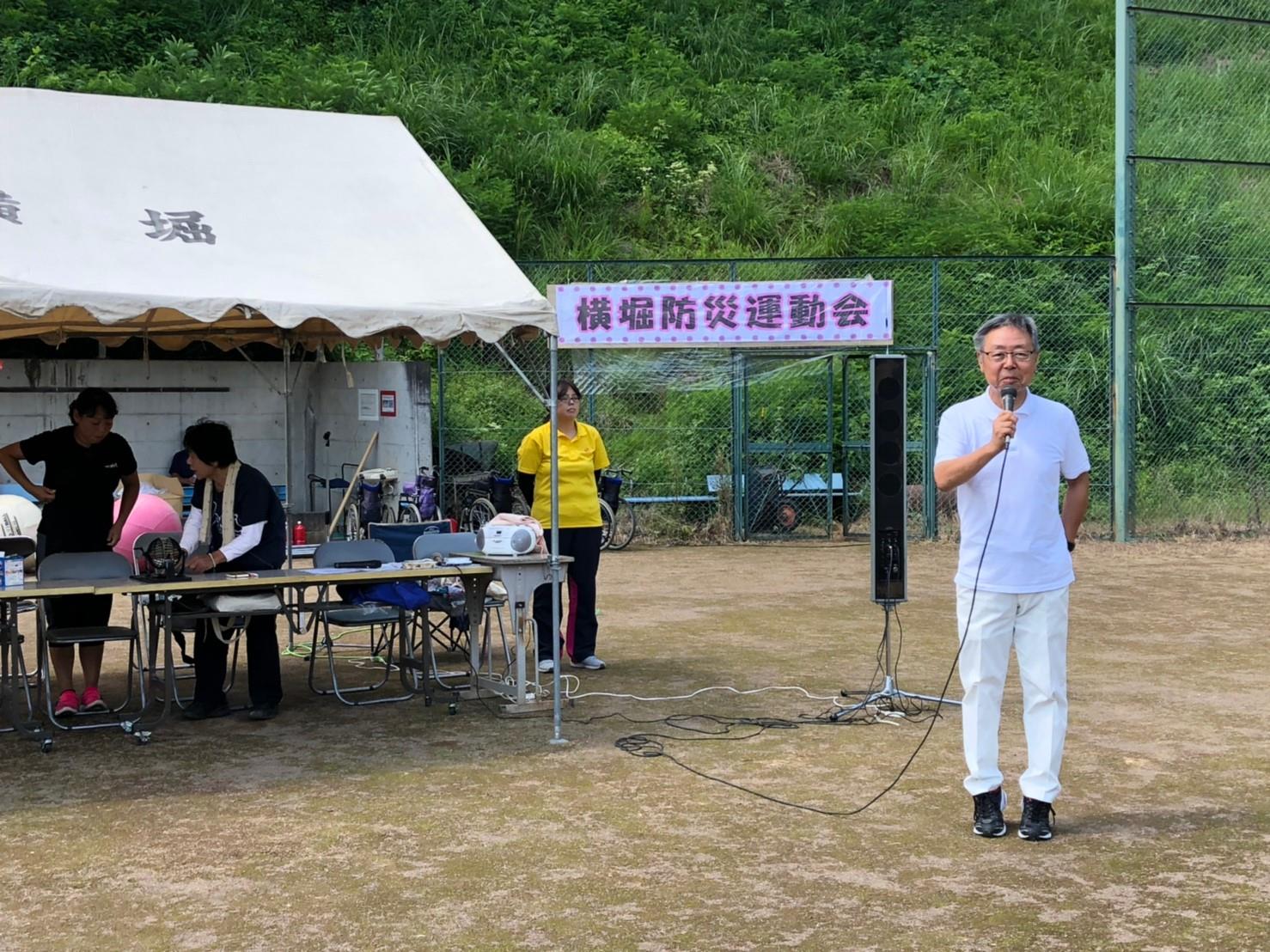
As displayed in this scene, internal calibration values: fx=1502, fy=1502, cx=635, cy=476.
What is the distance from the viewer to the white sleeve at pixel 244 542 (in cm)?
766

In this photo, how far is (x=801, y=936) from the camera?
4441 millimetres

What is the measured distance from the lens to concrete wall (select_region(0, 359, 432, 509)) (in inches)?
588

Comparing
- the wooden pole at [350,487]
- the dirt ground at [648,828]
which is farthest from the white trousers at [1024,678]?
the wooden pole at [350,487]

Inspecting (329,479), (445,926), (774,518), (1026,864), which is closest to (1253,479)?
(774,518)

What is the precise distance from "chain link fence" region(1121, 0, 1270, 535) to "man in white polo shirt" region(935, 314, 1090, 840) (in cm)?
1123

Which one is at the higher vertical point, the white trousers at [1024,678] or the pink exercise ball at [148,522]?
the pink exercise ball at [148,522]

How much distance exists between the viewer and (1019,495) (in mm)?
5371

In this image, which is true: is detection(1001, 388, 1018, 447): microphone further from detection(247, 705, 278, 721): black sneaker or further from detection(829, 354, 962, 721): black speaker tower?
detection(247, 705, 278, 721): black sneaker

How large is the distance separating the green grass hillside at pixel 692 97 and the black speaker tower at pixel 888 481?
1372 cm

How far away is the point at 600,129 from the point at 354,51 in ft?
17.4

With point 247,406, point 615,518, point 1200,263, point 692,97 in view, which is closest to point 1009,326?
point 615,518

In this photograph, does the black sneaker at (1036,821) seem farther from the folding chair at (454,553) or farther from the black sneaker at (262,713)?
the black sneaker at (262,713)

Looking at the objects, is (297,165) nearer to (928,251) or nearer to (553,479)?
(553,479)

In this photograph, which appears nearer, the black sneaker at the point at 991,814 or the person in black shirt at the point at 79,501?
the black sneaker at the point at 991,814
